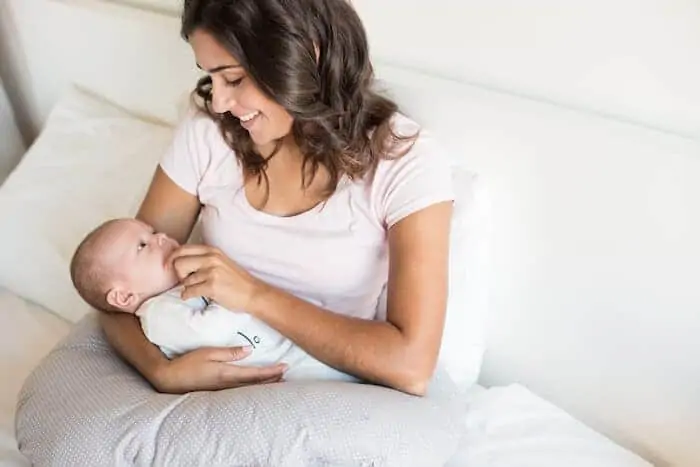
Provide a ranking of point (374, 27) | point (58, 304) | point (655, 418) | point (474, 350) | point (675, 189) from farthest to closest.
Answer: point (58, 304)
point (374, 27)
point (474, 350)
point (655, 418)
point (675, 189)

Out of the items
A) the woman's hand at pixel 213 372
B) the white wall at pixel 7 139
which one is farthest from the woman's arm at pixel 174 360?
the white wall at pixel 7 139

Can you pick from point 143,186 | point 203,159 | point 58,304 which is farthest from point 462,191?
point 58,304

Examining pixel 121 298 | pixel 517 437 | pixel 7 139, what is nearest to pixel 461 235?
pixel 517 437

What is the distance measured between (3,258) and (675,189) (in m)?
1.35

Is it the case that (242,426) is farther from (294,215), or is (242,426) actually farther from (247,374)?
(294,215)

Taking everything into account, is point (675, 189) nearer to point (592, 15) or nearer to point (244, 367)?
point (592, 15)

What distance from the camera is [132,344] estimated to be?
1422 millimetres

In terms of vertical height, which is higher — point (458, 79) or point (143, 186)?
point (458, 79)

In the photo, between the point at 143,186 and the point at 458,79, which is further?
the point at 143,186

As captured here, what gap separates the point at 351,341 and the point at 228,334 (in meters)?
0.19

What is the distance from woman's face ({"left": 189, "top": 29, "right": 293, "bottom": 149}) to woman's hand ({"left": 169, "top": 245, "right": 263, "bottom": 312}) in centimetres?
20

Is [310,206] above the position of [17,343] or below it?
above

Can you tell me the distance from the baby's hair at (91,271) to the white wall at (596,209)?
0.61m

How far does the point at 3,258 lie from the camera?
1.91 metres
